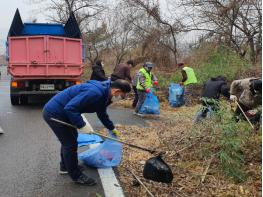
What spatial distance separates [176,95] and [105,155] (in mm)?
7408

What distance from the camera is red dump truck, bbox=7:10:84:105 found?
12.2 metres

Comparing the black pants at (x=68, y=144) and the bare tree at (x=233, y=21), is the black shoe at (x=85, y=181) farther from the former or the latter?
the bare tree at (x=233, y=21)

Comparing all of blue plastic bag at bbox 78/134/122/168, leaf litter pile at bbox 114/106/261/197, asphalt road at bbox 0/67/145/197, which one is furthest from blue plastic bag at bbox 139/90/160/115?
blue plastic bag at bbox 78/134/122/168

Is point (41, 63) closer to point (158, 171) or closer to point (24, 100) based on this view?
point (24, 100)

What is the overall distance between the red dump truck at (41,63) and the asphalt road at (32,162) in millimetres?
2132

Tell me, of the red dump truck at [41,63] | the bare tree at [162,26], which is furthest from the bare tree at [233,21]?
the red dump truck at [41,63]

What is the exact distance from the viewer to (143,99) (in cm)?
1102

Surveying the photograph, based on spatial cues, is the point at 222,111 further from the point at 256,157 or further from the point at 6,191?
the point at 6,191

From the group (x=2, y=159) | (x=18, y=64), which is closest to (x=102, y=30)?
(x=18, y=64)

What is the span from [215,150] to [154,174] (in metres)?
1.28

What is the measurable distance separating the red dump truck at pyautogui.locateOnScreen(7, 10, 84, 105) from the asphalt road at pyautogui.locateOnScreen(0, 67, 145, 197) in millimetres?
2132

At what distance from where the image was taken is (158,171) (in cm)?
461

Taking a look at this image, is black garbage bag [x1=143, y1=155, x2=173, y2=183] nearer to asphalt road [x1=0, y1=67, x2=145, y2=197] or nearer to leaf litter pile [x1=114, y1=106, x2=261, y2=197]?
leaf litter pile [x1=114, y1=106, x2=261, y2=197]

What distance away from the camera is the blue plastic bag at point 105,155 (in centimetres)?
551
